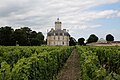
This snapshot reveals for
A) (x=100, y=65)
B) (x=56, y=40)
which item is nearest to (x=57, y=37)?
(x=56, y=40)

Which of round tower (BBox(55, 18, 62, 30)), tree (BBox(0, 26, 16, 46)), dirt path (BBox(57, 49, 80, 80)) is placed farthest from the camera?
round tower (BBox(55, 18, 62, 30))

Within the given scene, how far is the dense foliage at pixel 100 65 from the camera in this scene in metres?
8.09

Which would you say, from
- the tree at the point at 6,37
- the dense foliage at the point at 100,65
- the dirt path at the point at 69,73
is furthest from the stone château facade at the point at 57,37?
the dirt path at the point at 69,73

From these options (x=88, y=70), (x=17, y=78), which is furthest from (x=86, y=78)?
(x=17, y=78)

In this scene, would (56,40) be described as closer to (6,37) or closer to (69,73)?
(6,37)

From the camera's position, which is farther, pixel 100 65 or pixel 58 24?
pixel 58 24

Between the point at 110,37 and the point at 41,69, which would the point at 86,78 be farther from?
the point at 110,37

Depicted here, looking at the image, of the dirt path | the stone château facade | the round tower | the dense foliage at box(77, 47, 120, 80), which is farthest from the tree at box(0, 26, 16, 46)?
the dirt path

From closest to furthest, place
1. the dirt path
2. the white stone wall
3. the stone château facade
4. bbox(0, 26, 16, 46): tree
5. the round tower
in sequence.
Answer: the dirt path < bbox(0, 26, 16, 46): tree < the white stone wall < the stone château facade < the round tower

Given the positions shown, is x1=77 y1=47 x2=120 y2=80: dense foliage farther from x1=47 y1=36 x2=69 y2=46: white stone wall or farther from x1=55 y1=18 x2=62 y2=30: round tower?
x1=55 y1=18 x2=62 y2=30: round tower

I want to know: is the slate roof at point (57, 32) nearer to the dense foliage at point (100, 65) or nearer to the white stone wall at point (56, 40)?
the white stone wall at point (56, 40)

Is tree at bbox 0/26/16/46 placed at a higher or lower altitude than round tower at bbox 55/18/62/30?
lower

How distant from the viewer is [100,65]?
1597 centimetres

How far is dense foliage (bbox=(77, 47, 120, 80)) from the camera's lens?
8.09 meters
